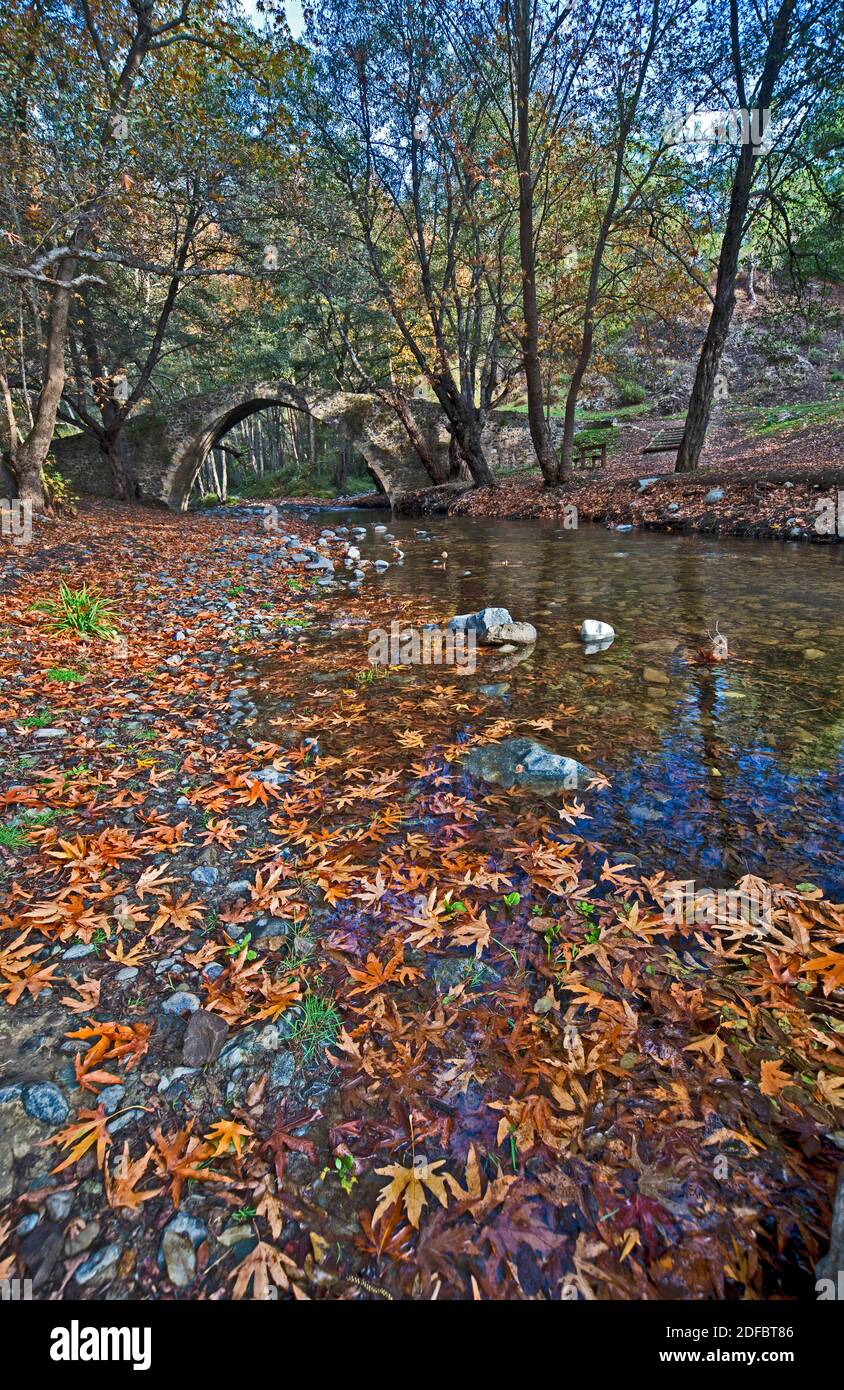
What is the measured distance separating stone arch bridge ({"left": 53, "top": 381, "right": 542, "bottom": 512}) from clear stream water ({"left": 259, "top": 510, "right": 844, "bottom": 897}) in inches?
671

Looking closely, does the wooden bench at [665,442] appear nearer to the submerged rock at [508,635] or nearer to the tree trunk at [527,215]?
the tree trunk at [527,215]

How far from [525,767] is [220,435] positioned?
27725 mm

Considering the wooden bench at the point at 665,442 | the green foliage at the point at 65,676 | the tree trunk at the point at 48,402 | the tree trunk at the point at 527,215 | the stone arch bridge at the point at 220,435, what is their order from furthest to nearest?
the wooden bench at the point at 665,442 → the stone arch bridge at the point at 220,435 → the tree trunk at the point at 527,215 → the tree trunk at the point at 48,402 → the green foliage at the point at 65,676

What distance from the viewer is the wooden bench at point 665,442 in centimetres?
2127

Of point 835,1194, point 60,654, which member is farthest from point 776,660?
point 60,654

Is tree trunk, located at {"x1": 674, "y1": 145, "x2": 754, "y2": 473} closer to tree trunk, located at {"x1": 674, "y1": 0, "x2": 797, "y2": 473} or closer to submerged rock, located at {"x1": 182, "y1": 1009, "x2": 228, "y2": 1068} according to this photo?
tree trunk, located at {"x1": 674, "y1": 0, "x2": 797, "y2": 473}

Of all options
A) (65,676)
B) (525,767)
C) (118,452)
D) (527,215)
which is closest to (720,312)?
(527,215)

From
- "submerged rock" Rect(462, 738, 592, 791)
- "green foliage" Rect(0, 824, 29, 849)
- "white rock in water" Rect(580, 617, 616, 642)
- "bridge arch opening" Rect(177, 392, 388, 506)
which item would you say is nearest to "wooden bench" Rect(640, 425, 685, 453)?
"bridge arch opening" Rect(177, 392, 388, 506)

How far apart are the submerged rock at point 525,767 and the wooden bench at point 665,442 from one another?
20039 mm

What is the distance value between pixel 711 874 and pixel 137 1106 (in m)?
2.31

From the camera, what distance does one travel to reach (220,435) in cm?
2630

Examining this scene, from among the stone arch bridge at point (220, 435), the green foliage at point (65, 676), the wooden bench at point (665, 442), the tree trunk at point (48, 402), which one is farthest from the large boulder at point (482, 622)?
the stone arch bridge at point (220, 435)

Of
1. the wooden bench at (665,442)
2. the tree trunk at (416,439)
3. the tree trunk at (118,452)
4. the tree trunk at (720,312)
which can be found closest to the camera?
the tree trunk at (720,312)

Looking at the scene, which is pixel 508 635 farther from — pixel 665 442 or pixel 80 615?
pixel 665 442
